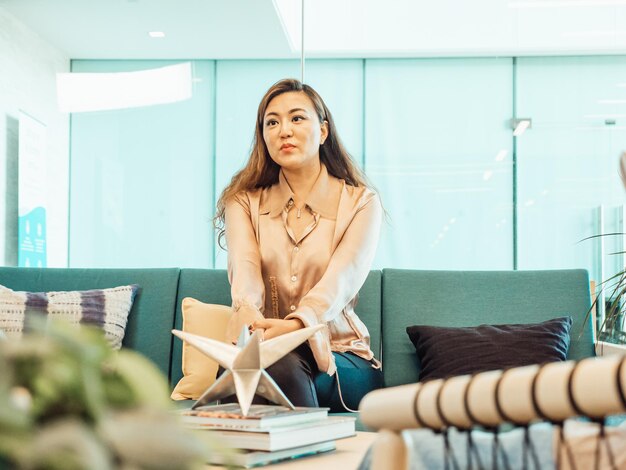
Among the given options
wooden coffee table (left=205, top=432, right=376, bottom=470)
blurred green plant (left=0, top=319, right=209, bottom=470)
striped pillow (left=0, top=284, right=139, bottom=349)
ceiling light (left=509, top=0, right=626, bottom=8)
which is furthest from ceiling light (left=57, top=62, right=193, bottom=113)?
blurred green plant (left=0, top=319, right=209, bottom=470)

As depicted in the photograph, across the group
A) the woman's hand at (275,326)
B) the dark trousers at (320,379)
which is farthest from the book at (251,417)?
the woman's hand at (275,326)

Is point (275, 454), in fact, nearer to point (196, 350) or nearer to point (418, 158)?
point (196, 350)

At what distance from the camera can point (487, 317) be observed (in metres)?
2.66

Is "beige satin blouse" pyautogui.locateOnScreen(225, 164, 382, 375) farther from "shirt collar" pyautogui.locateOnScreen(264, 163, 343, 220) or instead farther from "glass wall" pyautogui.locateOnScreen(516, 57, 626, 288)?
"glass wall" pyautogui.locateOnScreen(516, 57, 626, 288)

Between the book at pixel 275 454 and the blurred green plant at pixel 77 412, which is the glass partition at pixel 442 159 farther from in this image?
the blurred green plant at pixel 77 412

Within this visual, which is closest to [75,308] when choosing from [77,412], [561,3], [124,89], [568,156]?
[77,412]

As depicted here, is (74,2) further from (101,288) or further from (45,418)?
(45,418)

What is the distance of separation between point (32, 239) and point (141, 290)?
2941mm

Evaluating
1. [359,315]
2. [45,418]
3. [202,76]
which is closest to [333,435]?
[45,418]

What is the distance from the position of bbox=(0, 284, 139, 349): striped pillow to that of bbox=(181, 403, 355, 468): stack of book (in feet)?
4.61

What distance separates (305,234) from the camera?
8.40ft

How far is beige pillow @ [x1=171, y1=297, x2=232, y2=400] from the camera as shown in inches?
99.7

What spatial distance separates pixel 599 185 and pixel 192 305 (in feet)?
12.3

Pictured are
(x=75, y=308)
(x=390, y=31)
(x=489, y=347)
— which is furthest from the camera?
(x=390, y=31)
